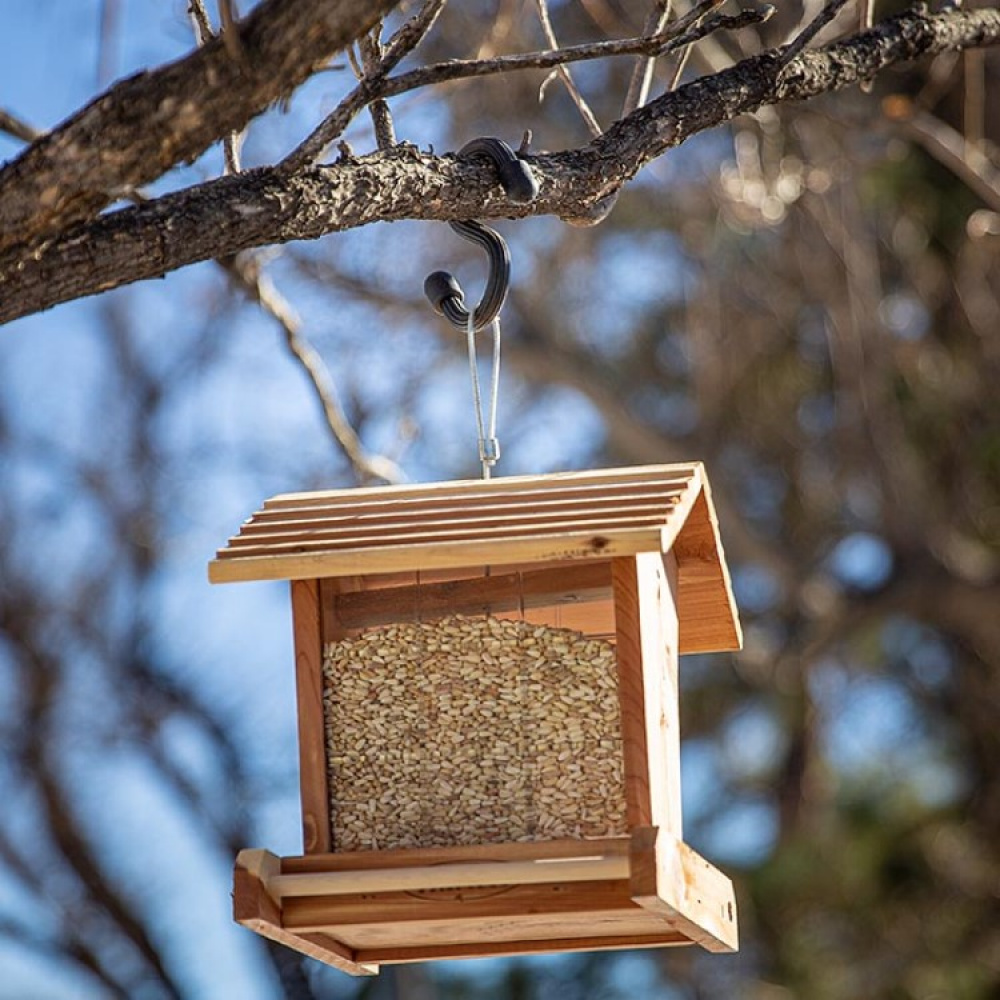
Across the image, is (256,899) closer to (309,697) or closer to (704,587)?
(309,697)

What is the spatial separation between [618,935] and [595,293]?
637 centimetres

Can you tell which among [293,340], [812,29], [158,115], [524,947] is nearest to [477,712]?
[524,947]

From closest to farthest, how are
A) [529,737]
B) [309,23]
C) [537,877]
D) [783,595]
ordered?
[309,23], [537,877], [529,737], [783,595]

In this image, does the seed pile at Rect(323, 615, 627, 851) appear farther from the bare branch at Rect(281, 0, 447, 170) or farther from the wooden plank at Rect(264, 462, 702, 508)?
the bare branch at Rect(281, 0, 447, 170)

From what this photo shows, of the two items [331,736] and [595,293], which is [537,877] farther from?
[595,293]

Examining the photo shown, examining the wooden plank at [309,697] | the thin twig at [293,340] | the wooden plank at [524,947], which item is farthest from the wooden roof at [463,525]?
the thin twig at [293,340]

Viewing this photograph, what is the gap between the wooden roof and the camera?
2.04 meters

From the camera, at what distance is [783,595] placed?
7.88 meters

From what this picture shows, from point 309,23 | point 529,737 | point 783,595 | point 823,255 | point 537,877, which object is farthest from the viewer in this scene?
point 783,595

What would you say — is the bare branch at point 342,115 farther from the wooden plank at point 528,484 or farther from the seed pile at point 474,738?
the seed pile at point 474,738

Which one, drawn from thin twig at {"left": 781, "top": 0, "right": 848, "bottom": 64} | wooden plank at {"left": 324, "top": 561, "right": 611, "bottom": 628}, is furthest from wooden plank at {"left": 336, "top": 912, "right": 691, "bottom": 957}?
thin twig at {"left": 781, "top": 0, "right": 848, "bottom": 64}

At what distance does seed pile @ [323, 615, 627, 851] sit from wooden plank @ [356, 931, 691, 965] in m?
0.29

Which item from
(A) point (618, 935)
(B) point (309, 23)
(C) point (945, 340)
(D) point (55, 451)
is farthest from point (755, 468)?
(B) point (309, 23)

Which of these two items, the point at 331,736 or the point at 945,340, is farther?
the point at 945,340
